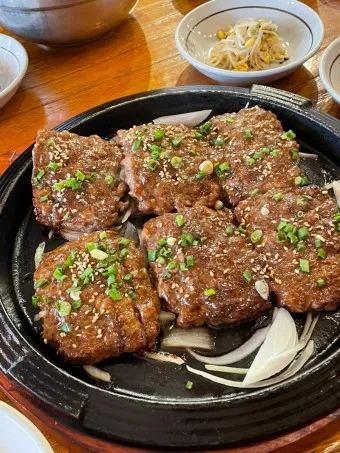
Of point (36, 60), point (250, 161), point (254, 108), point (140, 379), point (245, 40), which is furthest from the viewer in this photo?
point (36, 60)

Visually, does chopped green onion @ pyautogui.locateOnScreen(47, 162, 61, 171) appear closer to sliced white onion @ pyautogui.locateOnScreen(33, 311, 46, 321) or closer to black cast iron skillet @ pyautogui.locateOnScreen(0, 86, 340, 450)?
black cast iron skillet @ pyautogui.locateOnScreen(0, 86, 340, 450)

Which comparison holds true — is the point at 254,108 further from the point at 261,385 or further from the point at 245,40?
the point at 261,385

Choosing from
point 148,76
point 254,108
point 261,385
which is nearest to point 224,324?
point 261,385

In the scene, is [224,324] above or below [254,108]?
below

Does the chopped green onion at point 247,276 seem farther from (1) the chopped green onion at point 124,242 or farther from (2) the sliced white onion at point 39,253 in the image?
(2) the sliced white onion at point 39,253

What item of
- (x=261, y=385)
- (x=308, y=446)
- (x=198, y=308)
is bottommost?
(x=308, y=446)

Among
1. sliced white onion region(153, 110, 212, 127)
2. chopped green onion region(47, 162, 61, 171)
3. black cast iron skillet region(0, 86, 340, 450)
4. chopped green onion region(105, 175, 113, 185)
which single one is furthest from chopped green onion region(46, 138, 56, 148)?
sliced white onion region(153, 110, 212, 127)
